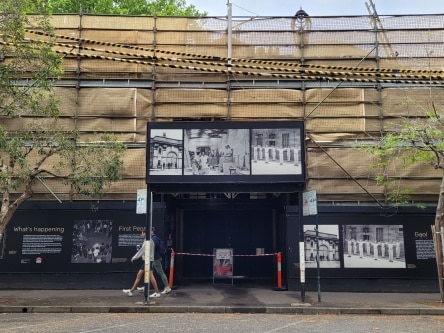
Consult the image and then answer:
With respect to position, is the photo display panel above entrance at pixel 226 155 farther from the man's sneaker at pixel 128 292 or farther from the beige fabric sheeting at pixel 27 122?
the beige fabric sheeting at pixel 27 122

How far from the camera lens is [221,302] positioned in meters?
10.8

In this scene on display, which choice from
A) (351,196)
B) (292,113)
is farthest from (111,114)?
(351,196)

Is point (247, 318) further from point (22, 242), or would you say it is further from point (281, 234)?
point (22, 242)

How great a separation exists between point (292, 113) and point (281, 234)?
165 inches

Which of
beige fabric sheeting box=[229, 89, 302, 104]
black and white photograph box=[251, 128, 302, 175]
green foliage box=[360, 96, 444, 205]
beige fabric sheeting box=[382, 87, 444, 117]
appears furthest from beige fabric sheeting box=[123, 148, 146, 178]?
beige fabric sheeting box=[382, 87, 444, 117]

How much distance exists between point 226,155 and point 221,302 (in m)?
3.77

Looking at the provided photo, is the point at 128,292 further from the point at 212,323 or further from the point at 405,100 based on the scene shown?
the point at 405,100

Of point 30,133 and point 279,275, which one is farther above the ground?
point 30,133

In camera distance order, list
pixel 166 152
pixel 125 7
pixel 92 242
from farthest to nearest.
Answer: pixel 125 7, pixel 92 242, pixel 166 152

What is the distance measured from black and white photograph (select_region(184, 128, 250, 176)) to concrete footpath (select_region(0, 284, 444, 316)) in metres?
3.35

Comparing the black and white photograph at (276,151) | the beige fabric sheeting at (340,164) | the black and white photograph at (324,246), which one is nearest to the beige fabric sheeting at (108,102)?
the black and white photograph at (276,151)

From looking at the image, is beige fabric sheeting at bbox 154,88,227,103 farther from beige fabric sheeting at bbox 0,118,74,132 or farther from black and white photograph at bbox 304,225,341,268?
black and white photograph at bbox 304,225,341,268

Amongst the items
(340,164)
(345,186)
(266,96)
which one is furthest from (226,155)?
(345,186)

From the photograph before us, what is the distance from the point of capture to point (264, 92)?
1514 cm
